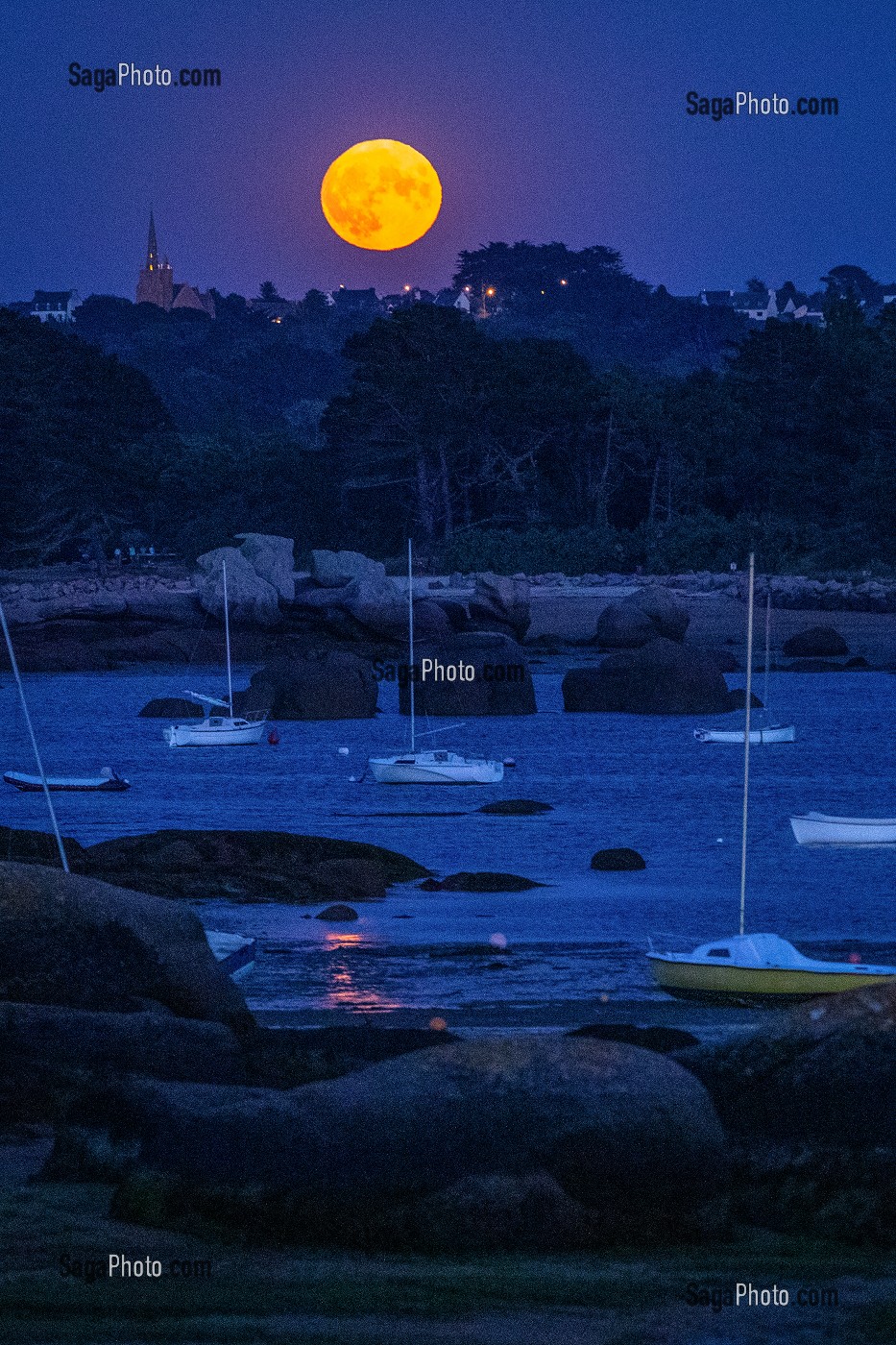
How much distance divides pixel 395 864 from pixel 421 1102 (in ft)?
62.4

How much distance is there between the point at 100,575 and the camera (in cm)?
9619

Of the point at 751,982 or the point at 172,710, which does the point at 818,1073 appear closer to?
the point at 751,982

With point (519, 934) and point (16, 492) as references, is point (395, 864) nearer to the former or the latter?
point (519, 934)

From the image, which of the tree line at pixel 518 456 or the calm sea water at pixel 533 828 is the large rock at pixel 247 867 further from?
the tree line at pixel 518 456

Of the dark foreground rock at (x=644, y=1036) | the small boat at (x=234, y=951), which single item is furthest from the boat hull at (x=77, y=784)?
the dark foreground rock at (x=644, y=1036)

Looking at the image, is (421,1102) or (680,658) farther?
(680,658)

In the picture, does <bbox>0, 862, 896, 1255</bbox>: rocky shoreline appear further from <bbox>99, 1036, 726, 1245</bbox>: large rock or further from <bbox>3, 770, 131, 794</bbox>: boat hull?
<bbox>3, 770, 131, 794</bbox>: boat hull

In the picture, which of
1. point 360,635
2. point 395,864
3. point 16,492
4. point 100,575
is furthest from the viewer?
point 100,575

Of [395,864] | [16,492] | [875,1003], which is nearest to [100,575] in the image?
[16,492]

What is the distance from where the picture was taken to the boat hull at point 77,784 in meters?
44.7

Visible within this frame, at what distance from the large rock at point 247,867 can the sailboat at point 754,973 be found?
7.25m

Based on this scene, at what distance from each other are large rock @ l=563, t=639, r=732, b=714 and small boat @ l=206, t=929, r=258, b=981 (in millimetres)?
43363

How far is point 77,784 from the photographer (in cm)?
4491

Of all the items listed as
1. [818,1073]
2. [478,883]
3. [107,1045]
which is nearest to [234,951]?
[107,1045]
